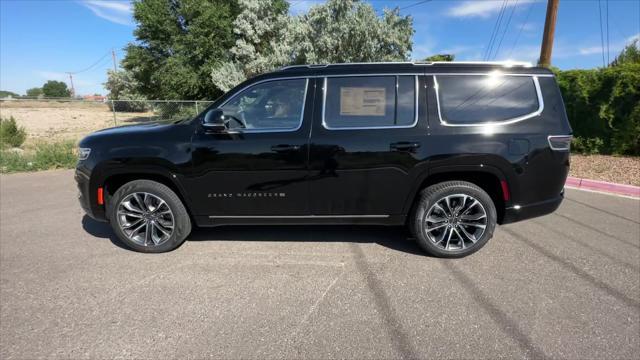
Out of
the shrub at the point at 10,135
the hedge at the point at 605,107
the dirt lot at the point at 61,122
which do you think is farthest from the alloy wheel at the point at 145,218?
the dirt lot at the point at 61,122

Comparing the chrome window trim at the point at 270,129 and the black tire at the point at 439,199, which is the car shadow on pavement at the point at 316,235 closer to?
the black tire at the point at 439,199

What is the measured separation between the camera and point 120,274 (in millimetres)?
3330

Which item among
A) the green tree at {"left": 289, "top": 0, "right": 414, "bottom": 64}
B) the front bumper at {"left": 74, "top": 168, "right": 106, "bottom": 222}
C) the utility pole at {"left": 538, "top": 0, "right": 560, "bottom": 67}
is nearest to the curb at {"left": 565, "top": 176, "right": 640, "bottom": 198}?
the utility pole at {"left": 538, "top": 0, "right": 560, "bottom": 67}

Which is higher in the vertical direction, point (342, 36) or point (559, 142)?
point (342, 36)

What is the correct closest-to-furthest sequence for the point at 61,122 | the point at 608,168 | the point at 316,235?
the point at 316,235 < the point at 608,168 < the point at 61,122

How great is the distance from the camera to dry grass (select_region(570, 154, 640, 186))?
6694 millimetres

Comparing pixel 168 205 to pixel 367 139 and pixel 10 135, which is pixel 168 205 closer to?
pixel 367 139

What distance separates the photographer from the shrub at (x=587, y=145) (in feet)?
28.3

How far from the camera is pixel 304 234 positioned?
423 cm

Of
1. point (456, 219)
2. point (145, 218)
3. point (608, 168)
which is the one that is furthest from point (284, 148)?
point (608, 168)

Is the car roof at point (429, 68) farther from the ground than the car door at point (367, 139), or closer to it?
farther from the ground

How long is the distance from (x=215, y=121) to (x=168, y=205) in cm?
107

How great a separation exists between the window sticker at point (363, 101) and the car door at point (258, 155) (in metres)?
0.36

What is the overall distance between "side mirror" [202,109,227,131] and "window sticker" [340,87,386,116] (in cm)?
120
